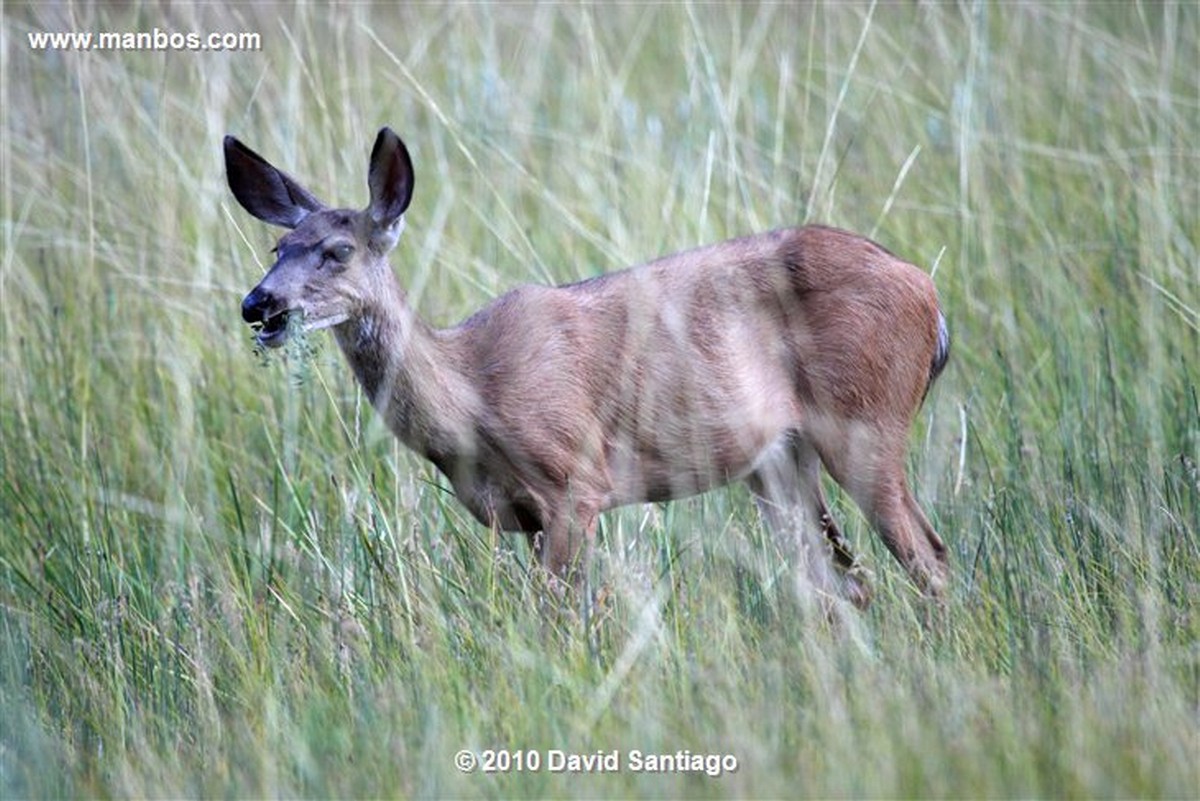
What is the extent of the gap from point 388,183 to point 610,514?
5.05 ft

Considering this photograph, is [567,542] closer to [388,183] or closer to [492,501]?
[492,501]

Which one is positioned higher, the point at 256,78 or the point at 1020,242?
the point at 256,78

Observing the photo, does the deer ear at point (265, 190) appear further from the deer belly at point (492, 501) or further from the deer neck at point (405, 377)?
the deer belly at point (492, 501)

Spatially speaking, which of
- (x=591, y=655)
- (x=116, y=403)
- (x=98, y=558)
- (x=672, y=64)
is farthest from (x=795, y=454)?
(x=672, y=64)

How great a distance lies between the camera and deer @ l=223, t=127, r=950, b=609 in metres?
5.56

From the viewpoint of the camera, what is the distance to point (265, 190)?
570 centimetres

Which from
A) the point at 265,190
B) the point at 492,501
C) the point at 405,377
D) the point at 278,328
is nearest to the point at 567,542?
the point at 492,501

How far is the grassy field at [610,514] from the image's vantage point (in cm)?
441

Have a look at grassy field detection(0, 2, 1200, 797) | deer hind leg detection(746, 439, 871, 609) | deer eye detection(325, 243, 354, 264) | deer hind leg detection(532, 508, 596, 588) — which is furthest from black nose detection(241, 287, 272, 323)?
deer hind leg detection(746, 439, 871, 609)

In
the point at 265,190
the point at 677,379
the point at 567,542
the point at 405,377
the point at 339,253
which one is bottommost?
the point at 567,542

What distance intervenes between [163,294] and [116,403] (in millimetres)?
523

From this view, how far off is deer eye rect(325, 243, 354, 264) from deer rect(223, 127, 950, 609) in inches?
5.0

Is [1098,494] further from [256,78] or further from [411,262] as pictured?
[256,78]

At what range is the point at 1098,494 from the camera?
5.79 meters
